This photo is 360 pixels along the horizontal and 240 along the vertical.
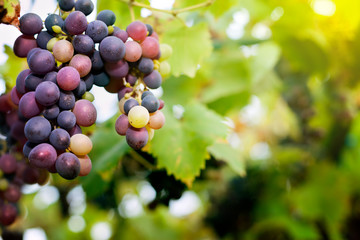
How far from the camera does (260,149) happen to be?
91.0 inches

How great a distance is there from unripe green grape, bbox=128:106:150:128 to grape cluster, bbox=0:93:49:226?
0.27m

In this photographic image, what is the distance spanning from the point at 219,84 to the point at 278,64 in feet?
2.71

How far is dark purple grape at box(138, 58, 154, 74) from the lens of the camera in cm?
62

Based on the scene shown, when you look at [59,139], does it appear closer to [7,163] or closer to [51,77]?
[51,77]

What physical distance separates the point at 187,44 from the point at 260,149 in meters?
1.58

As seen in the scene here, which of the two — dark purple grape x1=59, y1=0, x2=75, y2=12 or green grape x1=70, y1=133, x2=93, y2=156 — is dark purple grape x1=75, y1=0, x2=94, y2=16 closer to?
dark purple grape x1=59, y1=0, x2=75, y2=12

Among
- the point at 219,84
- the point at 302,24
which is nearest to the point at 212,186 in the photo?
the point at 219,84

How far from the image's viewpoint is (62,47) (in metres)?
0.54

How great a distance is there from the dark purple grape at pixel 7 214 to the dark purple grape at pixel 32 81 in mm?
421

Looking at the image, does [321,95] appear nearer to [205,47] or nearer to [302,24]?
[302,24]

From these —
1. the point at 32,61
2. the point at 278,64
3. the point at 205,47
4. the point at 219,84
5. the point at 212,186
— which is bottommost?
the point at 212,186

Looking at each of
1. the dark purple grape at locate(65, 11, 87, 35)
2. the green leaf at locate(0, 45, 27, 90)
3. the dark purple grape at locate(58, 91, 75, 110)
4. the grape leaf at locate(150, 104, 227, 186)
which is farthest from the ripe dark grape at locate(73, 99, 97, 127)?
the green leaf at locate(0, 45, 27, 90)

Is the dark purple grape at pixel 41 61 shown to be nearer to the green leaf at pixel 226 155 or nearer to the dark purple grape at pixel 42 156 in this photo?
the dark purple grape at pixel 42 156

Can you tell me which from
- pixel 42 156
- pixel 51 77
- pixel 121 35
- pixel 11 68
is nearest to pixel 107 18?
pixel 121 35
